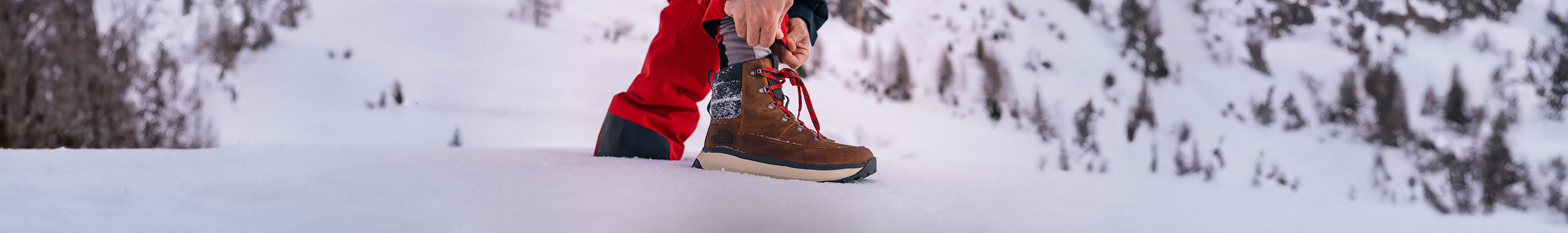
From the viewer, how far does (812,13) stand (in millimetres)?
829

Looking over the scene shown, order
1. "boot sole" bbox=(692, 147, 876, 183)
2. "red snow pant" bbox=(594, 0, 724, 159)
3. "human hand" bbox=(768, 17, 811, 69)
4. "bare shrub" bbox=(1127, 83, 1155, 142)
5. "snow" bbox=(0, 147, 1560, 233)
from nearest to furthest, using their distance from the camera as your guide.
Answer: "snow" bbox=(0, 147, 1560, 233)
"boot sole" bbox=(692, 147, 876, 183)
"human hand" bbox=(768, 17, 811, 69)
"red snow pant" bbox=(594, 0, 724, 159)
"bare shrub" bbox=(1127, 83, 1155, 142)

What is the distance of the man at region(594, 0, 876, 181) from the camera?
27.7 inches

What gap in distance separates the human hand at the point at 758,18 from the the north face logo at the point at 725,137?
11cm

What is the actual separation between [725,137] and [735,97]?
52mm

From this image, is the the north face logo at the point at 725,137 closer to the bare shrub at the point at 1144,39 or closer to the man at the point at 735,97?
the man at the point at 735,97

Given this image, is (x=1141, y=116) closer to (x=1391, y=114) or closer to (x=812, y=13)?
(x=1391, y=114)

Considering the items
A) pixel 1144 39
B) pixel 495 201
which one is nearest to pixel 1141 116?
pixel 1144 39

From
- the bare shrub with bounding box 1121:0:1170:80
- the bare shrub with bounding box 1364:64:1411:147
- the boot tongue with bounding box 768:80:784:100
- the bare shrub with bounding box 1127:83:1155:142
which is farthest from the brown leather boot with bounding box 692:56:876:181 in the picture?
the bare shrub with bounding box 1364:64:1411:147

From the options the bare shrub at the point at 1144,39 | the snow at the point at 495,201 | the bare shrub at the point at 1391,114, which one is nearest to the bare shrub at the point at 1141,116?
the bare shrub at the point at 1144,39

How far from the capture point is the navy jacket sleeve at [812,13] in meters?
0.81

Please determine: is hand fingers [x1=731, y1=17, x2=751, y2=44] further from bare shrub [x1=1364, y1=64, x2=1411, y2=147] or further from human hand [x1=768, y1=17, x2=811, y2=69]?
bare shrub [x1=1364, y1=64, x2=1411, y2=147]

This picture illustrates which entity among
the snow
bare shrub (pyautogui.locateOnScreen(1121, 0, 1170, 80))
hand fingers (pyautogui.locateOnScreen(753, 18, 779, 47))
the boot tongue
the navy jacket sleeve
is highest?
bare shrub (pyautogui.locateOnScreen(1121, 0, 1170, 80))

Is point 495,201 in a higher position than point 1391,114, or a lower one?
lower

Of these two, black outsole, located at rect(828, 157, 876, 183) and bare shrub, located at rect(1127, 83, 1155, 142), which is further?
bare shrub, located at rect(1127, 83, 1155, 142)
